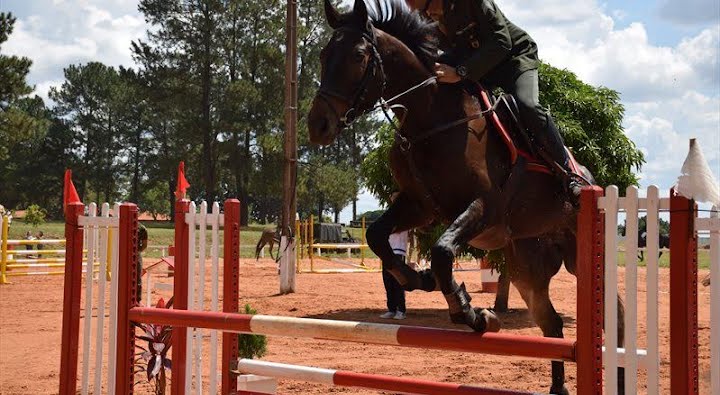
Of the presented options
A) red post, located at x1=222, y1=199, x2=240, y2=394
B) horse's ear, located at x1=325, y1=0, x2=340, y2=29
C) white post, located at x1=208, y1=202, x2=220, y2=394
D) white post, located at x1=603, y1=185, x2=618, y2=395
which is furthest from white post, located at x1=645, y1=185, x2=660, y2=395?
white post, located at x1=208, y1=202, x2=220, y2=394

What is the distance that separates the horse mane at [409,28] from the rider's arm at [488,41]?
0.24 metres

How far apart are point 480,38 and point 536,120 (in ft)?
1.95

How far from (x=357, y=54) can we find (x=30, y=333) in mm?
7751

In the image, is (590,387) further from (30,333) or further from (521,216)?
(30,333)

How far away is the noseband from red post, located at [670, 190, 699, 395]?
5.24 ft

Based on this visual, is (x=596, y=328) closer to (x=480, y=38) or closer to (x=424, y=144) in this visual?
(x=424, y=144)

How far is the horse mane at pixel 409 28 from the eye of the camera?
15.5ft

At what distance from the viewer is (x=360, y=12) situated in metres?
4.33

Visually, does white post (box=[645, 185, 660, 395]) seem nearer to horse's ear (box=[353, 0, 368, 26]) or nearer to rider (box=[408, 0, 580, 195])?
rider (box=[408, 0, 580, 195])

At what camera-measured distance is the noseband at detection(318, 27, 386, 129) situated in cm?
404

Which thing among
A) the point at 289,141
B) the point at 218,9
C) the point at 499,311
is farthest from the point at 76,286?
the point at 218,9

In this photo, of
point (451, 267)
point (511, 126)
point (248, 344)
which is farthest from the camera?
A: point (248, 344)

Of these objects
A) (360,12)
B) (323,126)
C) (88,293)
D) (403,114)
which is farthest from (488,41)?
(88,293)

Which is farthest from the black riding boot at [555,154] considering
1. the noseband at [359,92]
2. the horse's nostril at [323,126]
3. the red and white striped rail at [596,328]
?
the red and white striped rail at [596,328]
